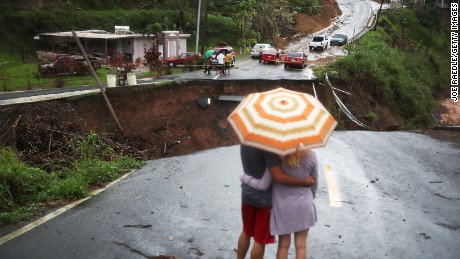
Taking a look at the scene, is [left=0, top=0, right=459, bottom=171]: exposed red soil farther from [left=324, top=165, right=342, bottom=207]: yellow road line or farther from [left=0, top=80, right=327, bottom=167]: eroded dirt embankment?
[left=324, top=165, right=342, bottom=207]: yellow road line

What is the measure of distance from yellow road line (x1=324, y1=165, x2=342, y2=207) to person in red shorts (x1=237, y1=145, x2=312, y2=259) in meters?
2.69

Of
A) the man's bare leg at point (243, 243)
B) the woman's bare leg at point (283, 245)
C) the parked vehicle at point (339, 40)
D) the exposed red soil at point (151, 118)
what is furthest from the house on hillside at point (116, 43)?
the woman's bare leg at point (283, 245)

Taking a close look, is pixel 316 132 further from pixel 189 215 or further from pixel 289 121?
pixel 189 215

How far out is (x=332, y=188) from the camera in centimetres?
719

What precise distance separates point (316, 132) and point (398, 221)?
2.98 metres

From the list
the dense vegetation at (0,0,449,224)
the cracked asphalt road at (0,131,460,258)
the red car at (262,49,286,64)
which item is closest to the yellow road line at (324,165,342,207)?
the cracked asphalt road at (0,131,460,258)

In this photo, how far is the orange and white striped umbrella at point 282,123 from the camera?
3482mm

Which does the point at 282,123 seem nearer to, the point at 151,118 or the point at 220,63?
the point at 151,118

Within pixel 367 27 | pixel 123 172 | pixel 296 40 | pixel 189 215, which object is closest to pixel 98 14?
pixel 296 40

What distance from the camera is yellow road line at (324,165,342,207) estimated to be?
6.49 metres

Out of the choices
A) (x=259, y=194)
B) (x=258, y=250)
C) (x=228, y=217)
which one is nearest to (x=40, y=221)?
(x=228, y=217)

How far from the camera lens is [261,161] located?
3770mm

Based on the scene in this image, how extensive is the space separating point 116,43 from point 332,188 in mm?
35756

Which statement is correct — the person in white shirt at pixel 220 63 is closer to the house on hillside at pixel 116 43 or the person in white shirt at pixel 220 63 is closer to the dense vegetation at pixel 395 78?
the dense vegetation at pixel 395 78
